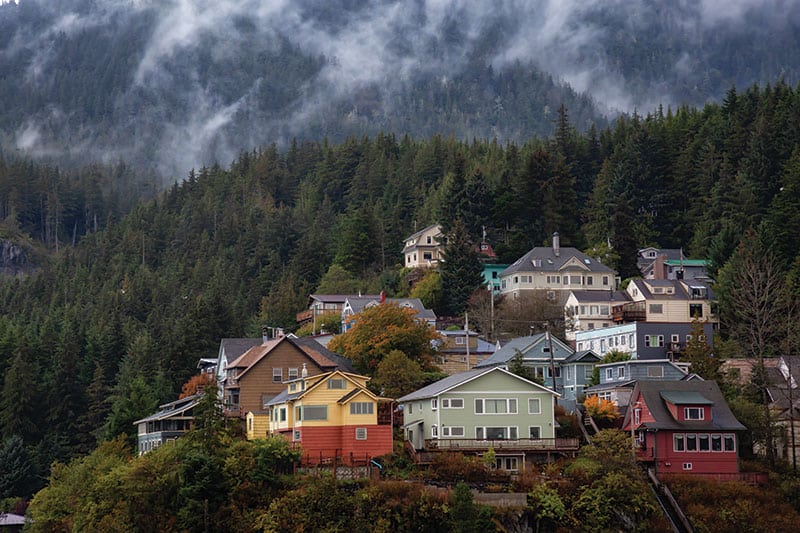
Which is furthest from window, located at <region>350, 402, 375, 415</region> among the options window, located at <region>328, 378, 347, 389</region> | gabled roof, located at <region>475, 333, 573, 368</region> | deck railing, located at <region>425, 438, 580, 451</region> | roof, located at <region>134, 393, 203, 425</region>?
gabled roof, located at <region>475, 333, 573, 368</region>

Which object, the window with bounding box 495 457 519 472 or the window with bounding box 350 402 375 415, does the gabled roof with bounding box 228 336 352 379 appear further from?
the window with bounding box 495 457 519 472

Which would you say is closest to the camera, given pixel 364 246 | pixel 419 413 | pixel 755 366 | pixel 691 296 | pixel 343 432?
pixel 343 432

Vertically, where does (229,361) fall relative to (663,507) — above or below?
above

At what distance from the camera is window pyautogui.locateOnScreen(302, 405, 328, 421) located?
6836 centimetres

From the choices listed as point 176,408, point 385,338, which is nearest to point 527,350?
point 385,338

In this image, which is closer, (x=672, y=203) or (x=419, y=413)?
(x=419, y=413)

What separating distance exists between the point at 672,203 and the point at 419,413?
240 feet

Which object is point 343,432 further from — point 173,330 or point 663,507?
point 173,330

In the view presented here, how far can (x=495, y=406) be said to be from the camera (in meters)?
71.6

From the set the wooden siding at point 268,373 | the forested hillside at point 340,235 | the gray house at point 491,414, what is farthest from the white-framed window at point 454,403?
the forested hillside at point 340,235

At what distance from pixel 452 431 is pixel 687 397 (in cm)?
1424

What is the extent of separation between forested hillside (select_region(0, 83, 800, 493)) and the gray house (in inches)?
1089

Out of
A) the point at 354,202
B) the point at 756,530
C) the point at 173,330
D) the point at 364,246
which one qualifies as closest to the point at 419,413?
the point at 756,530

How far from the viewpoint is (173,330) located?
119 metres
